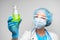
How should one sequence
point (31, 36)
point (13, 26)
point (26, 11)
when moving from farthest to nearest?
point (26, 11) < point (31, 36) < point (13, 26)

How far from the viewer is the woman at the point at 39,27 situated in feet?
4.74

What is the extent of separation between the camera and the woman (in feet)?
4.74

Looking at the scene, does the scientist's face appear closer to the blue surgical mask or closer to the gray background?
the blue surgical mask

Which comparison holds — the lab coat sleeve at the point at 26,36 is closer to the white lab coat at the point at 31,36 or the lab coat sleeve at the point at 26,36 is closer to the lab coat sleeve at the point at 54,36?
the white lab coat at the point at 31,36

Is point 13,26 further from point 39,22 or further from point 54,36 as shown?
point 54,36

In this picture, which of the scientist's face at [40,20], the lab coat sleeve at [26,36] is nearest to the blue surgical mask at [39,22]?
the scientist's face at [40,20]

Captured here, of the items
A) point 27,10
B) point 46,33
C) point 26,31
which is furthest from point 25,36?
point 27,10

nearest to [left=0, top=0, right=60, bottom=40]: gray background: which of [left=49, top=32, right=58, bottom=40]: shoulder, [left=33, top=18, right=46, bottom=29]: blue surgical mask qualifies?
[left=49, top=32, right=58, bottom=40]: shoulder

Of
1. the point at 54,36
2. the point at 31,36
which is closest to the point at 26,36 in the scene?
the point at 31,36

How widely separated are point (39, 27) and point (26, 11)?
1.08ft

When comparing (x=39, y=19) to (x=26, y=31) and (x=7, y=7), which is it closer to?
(x=26, y=31)

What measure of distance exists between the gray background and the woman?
0.52 ft

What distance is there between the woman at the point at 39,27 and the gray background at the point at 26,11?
159mm

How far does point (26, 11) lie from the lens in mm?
1767
